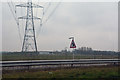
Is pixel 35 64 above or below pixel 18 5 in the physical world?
below

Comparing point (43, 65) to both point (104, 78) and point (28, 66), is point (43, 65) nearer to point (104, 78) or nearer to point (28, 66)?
point (28, 66)

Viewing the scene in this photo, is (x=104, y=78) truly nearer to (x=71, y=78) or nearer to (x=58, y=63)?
(x=71, y=78)

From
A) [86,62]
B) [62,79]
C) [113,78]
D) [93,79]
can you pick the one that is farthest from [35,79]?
[86,62]

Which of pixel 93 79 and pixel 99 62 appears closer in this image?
pixel 93 79

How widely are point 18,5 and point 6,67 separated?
18.0 m

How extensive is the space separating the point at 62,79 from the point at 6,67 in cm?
1009

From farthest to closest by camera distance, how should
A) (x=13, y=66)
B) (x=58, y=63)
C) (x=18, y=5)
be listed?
(x=18, y=5)
(x=58, y=63)
(x=13, y=66)

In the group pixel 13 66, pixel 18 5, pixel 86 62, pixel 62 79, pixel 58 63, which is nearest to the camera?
pixel 62 79

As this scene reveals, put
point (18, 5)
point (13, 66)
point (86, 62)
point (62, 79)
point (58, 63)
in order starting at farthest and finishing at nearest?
point (18, 5), point (86, 62), point (58, 63), point (13, 66), point (62, 79)

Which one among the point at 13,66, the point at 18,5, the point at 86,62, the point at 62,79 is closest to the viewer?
the point at 62,79

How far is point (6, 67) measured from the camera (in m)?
23.1

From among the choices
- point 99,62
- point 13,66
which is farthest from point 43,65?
point 99,62

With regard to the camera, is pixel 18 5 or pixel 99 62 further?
pixel 18 5

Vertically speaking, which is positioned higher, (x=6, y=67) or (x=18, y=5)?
(x=18, y=5)
